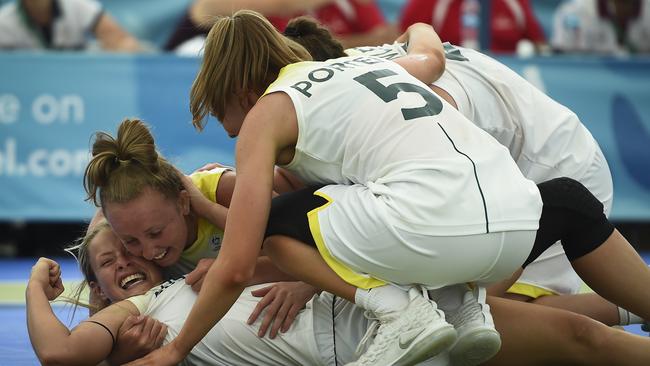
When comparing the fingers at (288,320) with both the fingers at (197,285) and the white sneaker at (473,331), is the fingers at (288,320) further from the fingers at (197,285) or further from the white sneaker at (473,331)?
the white sneaker at (473,331)

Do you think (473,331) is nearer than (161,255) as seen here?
Yes

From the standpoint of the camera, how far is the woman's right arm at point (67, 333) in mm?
3869

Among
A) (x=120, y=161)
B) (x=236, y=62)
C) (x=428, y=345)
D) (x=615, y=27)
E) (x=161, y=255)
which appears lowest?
(x=615, y=27)

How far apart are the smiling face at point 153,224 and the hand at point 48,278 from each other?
27 centimetres

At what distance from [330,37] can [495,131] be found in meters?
0.72

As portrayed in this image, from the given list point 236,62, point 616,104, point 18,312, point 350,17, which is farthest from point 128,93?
point 236,62

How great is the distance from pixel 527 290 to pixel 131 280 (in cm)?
152

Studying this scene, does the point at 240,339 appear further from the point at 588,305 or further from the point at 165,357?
the point at 588,305

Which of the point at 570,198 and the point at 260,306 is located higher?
the point at 570,198

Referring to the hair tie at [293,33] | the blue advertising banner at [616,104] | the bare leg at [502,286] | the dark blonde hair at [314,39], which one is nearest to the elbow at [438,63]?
the dark blonde hair at [314,39]

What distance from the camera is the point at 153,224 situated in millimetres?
4223

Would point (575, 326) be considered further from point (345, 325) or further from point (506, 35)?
point (506, 35)

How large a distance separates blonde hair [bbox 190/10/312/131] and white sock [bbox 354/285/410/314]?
2.59 feet

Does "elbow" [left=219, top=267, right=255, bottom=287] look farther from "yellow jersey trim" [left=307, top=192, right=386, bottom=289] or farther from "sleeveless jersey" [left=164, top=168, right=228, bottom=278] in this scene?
"sleeveless jersey" [left=164, top=168, right=228, bottom=278]
